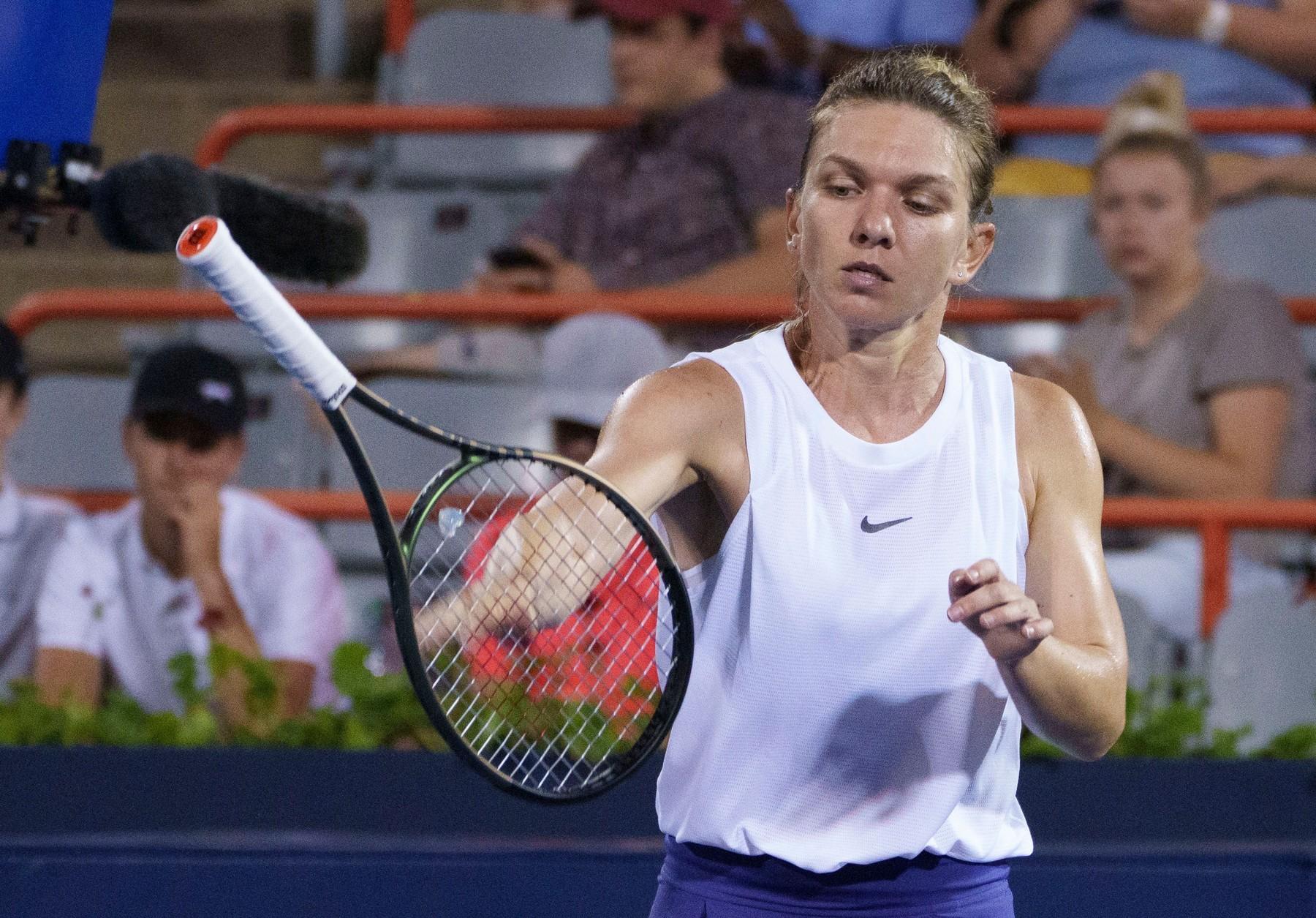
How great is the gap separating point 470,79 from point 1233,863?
11.7ft

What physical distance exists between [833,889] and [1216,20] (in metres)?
3.22

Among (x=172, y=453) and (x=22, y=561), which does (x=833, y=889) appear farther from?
(x=22, y=561)

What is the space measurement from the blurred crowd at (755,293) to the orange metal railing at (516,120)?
10 cm

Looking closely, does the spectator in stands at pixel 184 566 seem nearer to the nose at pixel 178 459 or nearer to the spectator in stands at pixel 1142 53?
the nose at pixel 178 459

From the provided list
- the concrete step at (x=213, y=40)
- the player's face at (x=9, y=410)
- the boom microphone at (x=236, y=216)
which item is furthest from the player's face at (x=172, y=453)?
the concrete step at (x=213, y=40)

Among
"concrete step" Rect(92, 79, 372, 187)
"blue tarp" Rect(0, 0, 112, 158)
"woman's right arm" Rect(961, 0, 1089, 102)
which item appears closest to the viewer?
"blue tarp" Rect(0, 0, 112, 158)

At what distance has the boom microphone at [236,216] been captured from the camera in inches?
55.9

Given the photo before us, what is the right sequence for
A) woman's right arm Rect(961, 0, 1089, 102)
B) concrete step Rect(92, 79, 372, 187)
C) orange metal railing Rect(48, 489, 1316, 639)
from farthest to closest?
concrete step Rect(92, 79, 372, 187) → woman's right arm Rect(961, 0, 1089, 102) → orange metal railing Rect(48, 489, 1316, 639)

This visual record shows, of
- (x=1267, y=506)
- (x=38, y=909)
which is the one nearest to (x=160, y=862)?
(x=38, y=909)

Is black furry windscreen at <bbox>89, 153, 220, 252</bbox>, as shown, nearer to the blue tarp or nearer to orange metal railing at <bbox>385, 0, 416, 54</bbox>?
the blue tarp

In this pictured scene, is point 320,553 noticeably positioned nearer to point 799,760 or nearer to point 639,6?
point 639,6

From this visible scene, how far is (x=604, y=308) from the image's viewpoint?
367 centimetres

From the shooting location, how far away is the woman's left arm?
1.24 meters

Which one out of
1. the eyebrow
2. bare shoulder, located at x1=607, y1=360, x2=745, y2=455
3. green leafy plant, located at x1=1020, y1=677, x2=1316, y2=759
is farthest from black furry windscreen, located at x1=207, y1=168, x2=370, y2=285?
green leafy plant, located at x1=1020, y1=677, x2=1316, y2=759
